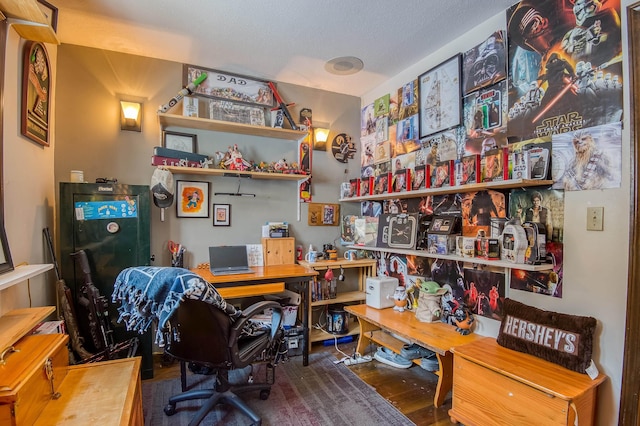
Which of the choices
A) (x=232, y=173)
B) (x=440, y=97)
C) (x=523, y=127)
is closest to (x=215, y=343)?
(x=232, y=173)

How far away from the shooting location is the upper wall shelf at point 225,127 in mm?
2551

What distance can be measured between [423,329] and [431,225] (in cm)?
78

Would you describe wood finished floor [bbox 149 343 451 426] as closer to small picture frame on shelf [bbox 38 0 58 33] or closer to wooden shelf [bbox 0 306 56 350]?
wooden shelf [bbox 0 306 56 350]

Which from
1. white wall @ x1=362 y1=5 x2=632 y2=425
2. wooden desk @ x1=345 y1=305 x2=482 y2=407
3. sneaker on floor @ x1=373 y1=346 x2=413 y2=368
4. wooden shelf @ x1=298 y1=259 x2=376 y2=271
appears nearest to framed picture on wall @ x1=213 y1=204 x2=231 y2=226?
wooden shelf @ x1=298 y1=259 x2=376 y2=271

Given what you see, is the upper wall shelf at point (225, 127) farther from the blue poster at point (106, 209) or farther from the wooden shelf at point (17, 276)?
the wooden shelf at point (17, 276)

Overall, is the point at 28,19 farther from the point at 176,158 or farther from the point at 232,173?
the point at 232,173

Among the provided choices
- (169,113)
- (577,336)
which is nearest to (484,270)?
(577,336)

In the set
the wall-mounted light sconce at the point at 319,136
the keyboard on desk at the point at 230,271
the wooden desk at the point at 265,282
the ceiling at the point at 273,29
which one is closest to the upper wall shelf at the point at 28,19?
the ceiling at the point at 273,29

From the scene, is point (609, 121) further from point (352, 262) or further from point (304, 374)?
point (304, 374)

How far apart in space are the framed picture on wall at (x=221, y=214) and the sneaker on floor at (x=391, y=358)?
1.75m

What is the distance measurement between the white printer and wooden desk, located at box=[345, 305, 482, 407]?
0.18 feet

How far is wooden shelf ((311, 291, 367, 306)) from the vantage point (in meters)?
2.98

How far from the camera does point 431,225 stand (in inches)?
97.4

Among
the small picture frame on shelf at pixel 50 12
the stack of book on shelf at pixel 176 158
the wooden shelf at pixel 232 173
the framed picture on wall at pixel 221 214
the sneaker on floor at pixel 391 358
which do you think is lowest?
the sneaker on floor at pixel 391 358
